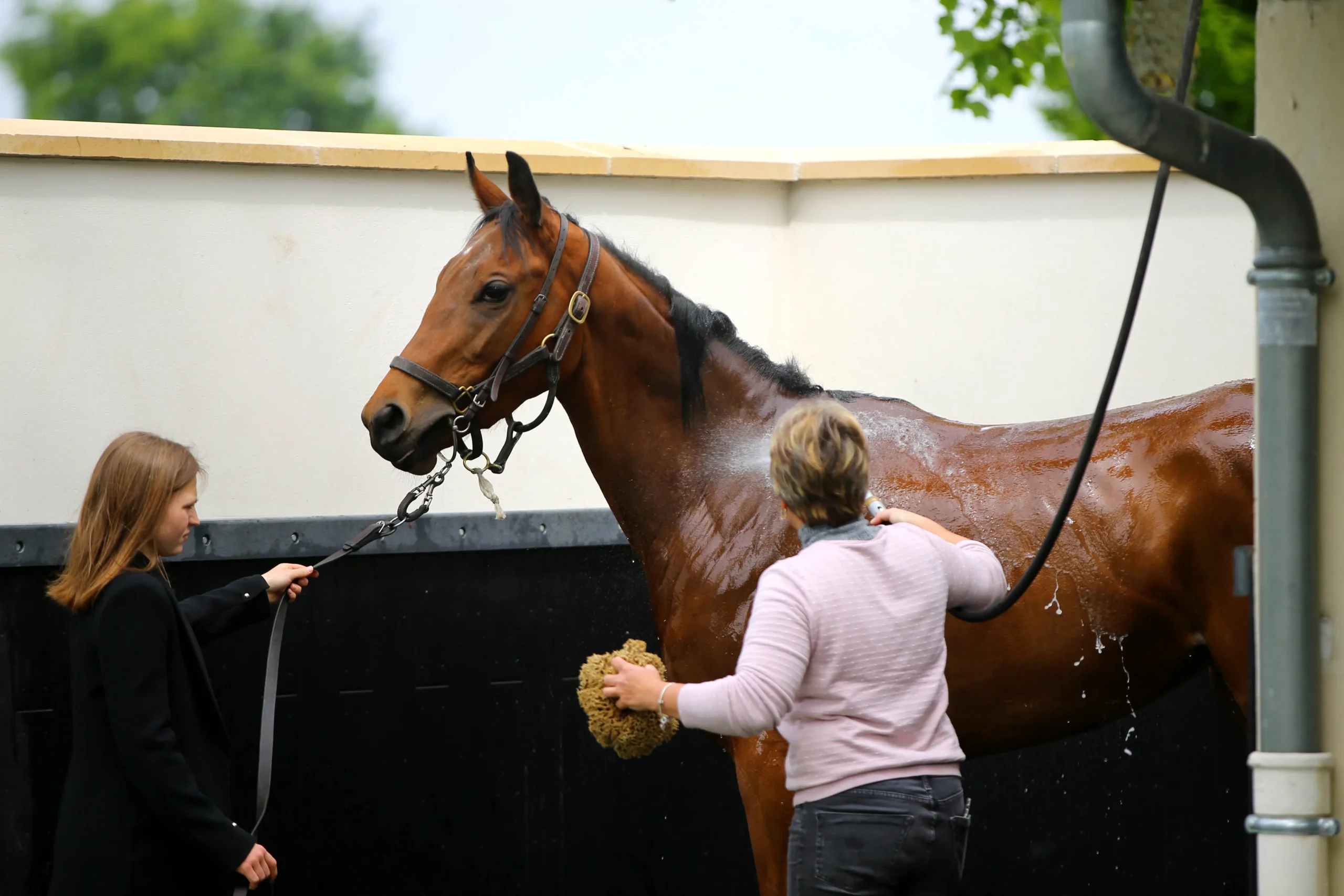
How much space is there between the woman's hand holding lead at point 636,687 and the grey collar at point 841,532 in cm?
34

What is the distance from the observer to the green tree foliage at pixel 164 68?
33.9 metres

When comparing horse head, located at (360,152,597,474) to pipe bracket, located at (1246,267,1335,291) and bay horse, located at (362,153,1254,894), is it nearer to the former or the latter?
bay horse, located at (362,153,1254,894)

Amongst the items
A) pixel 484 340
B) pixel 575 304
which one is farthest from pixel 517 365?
pixel 575 304

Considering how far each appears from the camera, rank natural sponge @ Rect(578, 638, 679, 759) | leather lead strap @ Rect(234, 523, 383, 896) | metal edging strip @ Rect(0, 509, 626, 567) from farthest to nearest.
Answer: metal edging strip @ Rect(0, 509, 626, 567)
leather lead strap @ Rect(234, 523, 383, 896)
natural sponge @ Rect(578, 638, 679, 759)

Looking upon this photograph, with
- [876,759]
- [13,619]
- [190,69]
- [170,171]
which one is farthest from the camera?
[190,69]

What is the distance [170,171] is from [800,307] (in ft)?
7.31

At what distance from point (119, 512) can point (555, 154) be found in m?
2.24

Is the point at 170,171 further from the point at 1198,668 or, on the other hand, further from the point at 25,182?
the point at 1198,668

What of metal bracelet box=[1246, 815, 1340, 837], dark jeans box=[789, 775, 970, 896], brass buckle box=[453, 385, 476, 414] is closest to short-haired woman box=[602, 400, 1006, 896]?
dark jeans box=[789, 775, 970, 896]

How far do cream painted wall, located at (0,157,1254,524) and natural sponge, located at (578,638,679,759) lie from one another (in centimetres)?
169

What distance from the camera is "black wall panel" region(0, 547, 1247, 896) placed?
408cm

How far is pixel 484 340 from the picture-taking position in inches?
117

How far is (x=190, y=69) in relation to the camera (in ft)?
114

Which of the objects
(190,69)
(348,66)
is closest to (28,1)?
(190,69)
